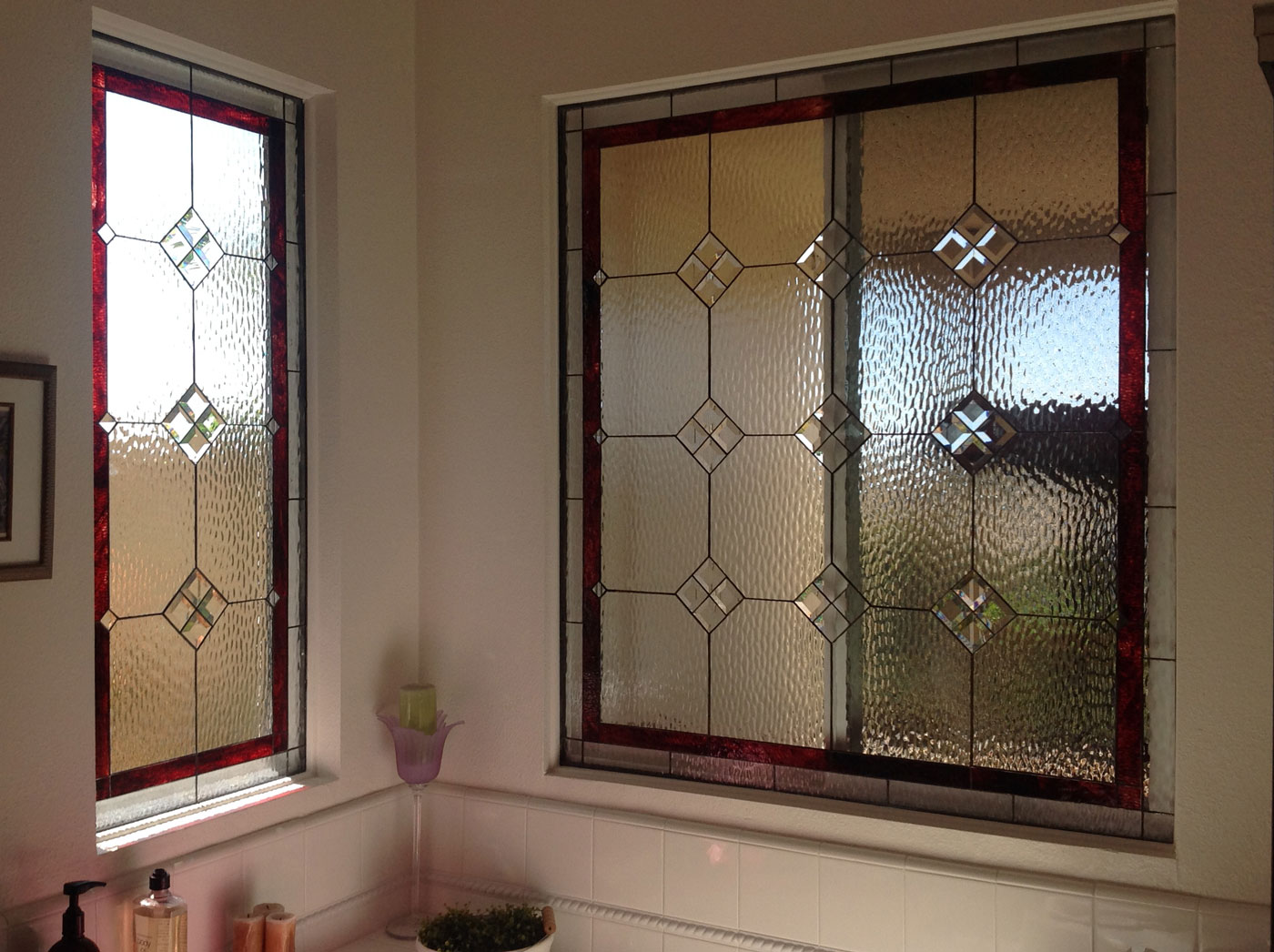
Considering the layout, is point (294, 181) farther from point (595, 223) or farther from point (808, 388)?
point (808, 388)

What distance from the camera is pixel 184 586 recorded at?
79.4 inches

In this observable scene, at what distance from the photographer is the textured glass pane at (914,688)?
1.97m

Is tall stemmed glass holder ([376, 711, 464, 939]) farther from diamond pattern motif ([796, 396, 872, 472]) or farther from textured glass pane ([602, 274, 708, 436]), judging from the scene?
A: diamond pattern motif ([796, 396, 872, 472])

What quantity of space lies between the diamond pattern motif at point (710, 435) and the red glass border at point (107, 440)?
81 centimetres

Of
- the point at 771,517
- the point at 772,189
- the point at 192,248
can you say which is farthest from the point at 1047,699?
the point at 192,248

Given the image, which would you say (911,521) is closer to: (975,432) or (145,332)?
(975,432)

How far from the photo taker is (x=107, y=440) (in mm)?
1874

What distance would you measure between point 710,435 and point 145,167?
1.13 meters

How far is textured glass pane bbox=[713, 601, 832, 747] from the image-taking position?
6.88 feet

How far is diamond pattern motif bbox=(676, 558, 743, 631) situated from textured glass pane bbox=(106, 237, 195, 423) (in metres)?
1.02

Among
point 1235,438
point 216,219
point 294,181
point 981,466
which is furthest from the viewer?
point 294,181

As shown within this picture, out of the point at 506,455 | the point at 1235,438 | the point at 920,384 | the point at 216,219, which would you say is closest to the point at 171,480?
the point at 216,219

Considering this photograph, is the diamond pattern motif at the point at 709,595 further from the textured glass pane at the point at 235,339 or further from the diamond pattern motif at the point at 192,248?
the diamond pattern motif at the point at 192,248

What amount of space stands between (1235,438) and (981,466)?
1.30 ft
